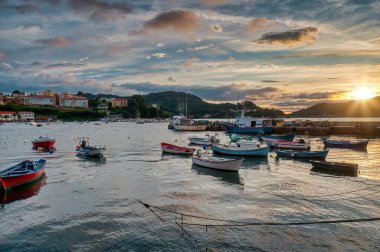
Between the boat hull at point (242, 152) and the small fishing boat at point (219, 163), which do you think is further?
the boat hull at point (242, 152)

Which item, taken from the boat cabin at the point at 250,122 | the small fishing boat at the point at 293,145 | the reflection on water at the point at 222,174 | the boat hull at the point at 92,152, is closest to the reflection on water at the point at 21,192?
the boat hull at the point at 92,152

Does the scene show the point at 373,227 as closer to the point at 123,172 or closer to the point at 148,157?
the point at 123,172

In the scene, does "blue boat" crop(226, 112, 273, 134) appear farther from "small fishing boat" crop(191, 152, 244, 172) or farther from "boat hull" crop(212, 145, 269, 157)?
"small fishing boat" crop(191, 152, 244, 172)

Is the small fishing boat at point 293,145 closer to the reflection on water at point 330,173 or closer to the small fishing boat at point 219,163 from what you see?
the reflection on water at point 330,173

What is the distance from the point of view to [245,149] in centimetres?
4291

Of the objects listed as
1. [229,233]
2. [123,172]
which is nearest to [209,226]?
[229,233]

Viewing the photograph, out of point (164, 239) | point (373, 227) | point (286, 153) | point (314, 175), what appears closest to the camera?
point (164, 239)

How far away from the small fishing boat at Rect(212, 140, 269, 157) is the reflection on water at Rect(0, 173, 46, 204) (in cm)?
2543

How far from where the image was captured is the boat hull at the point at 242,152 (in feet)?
137

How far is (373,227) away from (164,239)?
37.1ft

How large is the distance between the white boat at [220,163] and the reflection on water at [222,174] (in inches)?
17.1

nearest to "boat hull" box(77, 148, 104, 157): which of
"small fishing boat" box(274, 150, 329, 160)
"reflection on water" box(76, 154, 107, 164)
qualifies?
"reflection on water" box(76, 154, 107, 164)

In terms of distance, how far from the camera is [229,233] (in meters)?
15.4

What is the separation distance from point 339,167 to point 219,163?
12.2m
